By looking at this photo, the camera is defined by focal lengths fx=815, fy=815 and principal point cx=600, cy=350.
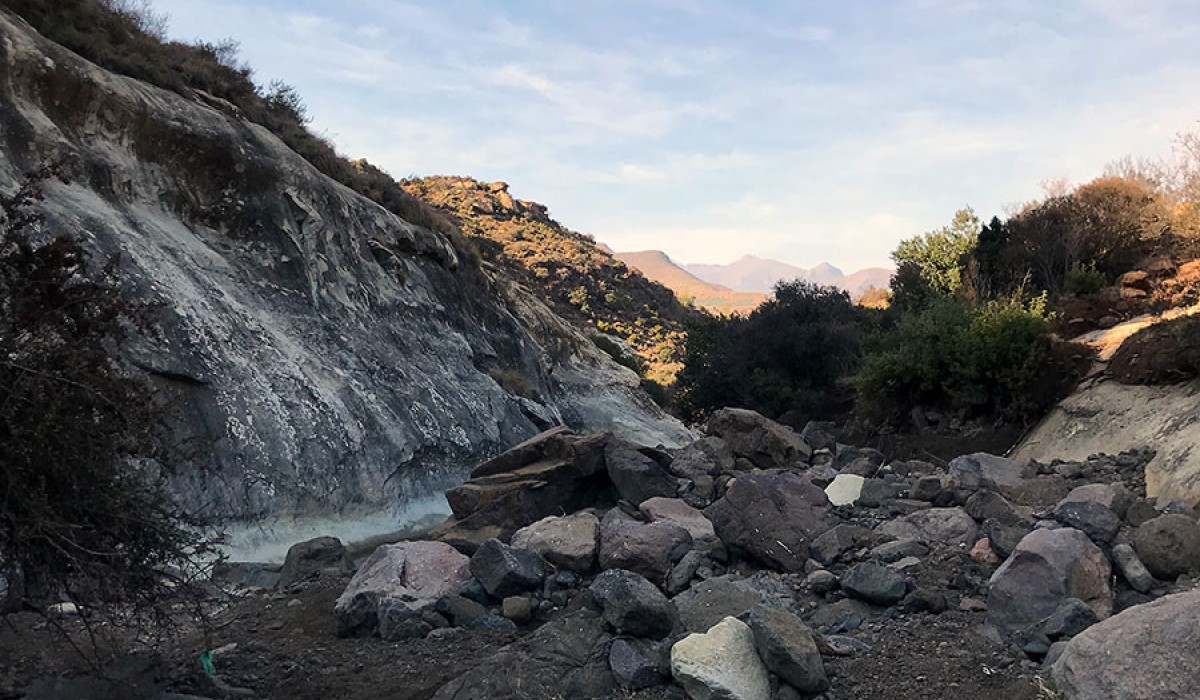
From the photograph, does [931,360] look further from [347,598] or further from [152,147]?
[152,147]

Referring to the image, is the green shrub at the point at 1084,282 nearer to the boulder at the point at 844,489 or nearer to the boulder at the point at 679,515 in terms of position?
the boulder at the point at 844,489

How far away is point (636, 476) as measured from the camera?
34.1 feet

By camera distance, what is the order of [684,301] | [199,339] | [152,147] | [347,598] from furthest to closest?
[684,301]
[152,147]
[199,339]
[347,598]

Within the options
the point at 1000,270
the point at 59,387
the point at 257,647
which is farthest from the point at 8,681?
the point at 1000,270

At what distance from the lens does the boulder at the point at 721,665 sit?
5.02 metres

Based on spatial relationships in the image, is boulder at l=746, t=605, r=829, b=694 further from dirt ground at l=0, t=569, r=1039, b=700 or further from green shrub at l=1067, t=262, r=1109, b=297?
green shrub at l=1067, t=262, r=1109, b=297

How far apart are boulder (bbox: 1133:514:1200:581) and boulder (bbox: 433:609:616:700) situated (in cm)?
447

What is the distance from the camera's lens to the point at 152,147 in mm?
14961

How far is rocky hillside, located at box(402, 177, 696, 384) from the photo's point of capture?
51.9m

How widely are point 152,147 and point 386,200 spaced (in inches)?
321

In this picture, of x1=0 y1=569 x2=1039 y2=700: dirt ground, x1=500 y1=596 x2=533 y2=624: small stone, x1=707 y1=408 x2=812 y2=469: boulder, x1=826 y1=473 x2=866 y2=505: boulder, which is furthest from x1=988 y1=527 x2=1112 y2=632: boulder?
x1=707 y1=408 x2=812 y2=469: boulder

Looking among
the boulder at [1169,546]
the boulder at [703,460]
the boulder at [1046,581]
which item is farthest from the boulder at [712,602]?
the boulder at [703,460]

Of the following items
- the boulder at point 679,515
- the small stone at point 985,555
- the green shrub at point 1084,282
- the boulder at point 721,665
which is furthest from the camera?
the green shrub at point 1084,282

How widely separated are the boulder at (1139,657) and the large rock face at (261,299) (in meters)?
8.95
